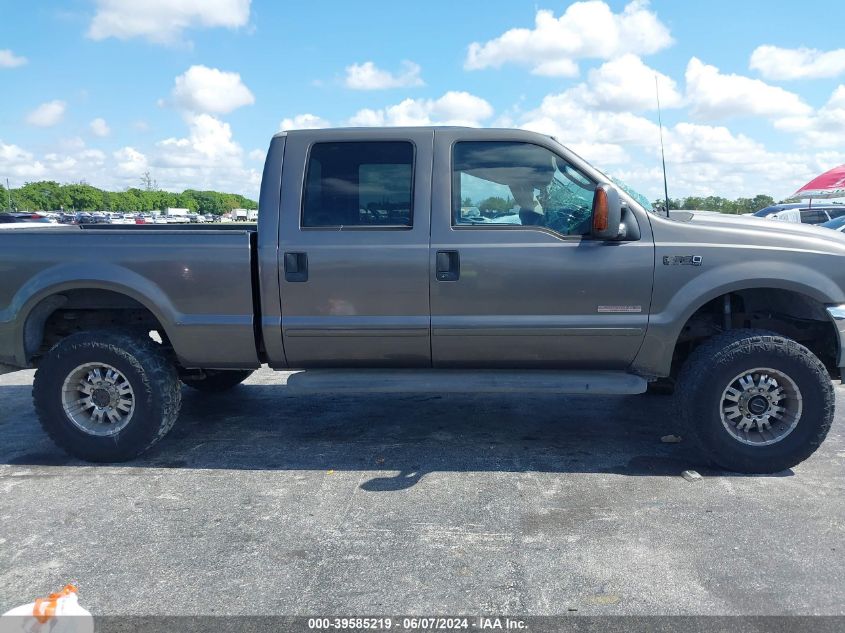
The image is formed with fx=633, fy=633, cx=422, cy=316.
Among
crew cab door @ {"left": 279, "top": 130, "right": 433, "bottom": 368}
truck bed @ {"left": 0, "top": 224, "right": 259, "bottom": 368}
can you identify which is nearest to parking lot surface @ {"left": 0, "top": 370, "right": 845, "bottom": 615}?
crew cab door @ {"left": 279, "top": 130, "right": 433, "bottom": 368}

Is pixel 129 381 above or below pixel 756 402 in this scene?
above

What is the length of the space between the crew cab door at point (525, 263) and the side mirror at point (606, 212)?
12 cm

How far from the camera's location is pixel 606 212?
3.78 m

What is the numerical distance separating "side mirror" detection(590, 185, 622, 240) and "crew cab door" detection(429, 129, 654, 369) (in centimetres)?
12

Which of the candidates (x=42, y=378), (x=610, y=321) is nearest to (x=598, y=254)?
(x=610, y=321)

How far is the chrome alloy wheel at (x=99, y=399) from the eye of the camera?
13.8ft

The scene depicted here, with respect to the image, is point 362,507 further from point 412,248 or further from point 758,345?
point 758,345

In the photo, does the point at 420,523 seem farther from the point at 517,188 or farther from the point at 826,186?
the point at 826,186

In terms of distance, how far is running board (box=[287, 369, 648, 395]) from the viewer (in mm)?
4020

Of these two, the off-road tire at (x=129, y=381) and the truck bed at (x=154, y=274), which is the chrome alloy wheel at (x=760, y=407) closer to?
the truck bed at (x=154, y=274)

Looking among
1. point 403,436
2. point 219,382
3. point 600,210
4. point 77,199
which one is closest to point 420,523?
point 403,436

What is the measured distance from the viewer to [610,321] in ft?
13.1

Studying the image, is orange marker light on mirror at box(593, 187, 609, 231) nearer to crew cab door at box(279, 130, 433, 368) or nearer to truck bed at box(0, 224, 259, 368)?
crew cab door at box(279, 130, 433, 368)

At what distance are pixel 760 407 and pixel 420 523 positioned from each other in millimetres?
2253
